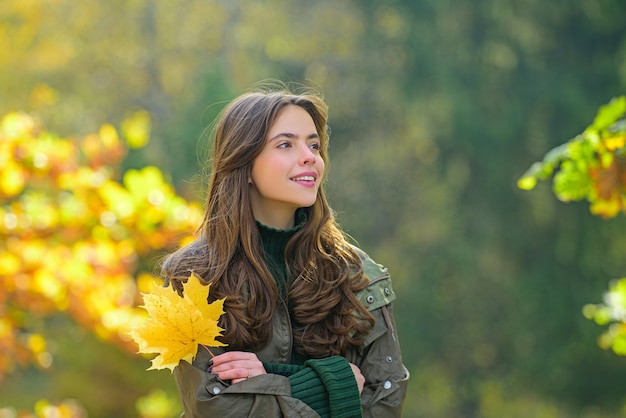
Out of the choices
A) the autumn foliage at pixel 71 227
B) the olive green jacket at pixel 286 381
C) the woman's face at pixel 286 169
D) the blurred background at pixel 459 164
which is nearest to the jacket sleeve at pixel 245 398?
the olive green jacket at pixel 286 381

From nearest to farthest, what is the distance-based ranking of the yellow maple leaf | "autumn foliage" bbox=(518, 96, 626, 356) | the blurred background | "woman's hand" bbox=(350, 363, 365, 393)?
the yellow maple leaf < "woman's hand" bbox=(350, 363, 365, 393) < "autumn foliage" bbox=(518, 96, 626, 356) < the blurred background

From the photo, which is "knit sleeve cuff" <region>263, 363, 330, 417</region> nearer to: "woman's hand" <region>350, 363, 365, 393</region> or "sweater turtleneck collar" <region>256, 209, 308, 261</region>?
"woman's hand" <region>350, 363, 365, 393</region>

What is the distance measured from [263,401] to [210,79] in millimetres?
6795

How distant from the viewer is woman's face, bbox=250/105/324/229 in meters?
2.28

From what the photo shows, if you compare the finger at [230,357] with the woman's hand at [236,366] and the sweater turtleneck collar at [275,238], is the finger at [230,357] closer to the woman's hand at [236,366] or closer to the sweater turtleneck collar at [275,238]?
the woman's hand at [236,366]

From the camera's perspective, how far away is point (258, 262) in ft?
7.35

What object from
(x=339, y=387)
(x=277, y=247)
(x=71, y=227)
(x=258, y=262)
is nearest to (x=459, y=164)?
(x=71, y=227)

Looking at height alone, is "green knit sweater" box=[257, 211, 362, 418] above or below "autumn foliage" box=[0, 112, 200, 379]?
above

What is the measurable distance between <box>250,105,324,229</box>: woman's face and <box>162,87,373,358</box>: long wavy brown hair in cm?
3

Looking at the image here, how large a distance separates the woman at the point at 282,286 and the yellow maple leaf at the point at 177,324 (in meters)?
0.07

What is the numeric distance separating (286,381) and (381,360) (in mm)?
276

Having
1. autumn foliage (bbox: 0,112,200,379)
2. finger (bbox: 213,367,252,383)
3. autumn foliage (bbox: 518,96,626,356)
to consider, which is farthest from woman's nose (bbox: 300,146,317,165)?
autumn foliage (bbox: 0,112,200,379)

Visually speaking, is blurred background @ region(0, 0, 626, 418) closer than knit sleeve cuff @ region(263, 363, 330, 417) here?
No

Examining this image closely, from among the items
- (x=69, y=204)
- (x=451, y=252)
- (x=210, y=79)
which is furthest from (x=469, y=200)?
(x=69, y=204)
